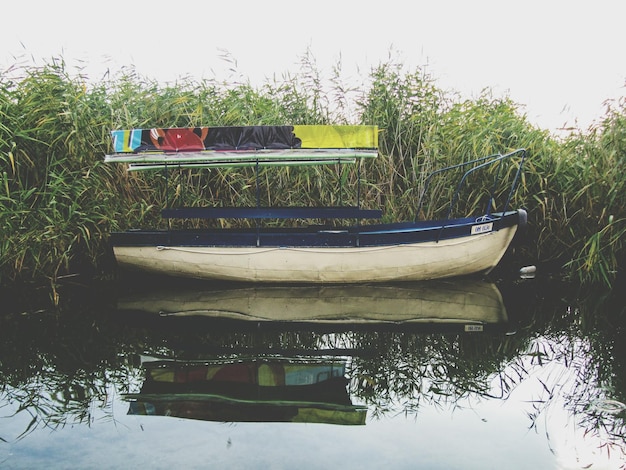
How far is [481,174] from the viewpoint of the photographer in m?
8.12

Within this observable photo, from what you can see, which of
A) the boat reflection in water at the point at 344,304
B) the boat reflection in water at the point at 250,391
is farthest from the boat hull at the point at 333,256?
the boat reflection in water at the point at 250,391

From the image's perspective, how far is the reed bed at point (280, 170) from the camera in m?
7.17

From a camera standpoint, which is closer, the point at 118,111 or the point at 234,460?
the point at 234,460

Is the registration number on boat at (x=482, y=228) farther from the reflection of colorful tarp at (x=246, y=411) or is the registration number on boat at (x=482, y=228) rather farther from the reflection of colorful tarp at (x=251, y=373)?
the reflection of colorful tarp at (x=246, y=411)

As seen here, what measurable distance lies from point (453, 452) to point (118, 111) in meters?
6.63

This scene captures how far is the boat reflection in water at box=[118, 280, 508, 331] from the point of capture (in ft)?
19.1

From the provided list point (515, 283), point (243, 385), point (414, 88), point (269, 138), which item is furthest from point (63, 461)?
point (414, 88)

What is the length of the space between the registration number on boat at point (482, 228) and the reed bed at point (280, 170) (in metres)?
0.83

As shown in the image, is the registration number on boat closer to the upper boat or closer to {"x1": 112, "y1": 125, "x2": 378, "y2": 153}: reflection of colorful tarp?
the upper boat

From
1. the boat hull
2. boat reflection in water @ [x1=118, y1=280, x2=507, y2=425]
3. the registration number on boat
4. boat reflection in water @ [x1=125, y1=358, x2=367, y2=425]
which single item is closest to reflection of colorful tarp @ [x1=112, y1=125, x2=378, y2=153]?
the boat hull

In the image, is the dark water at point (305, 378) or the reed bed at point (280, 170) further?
the reed bed at point (280, 170)

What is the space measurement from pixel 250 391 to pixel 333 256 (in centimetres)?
337

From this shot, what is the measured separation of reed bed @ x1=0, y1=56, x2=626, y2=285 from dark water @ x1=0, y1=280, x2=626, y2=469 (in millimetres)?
904

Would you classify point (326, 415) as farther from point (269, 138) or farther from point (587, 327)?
point (269, 138)
